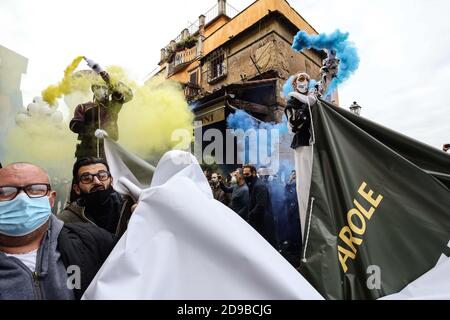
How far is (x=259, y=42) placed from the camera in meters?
15.9

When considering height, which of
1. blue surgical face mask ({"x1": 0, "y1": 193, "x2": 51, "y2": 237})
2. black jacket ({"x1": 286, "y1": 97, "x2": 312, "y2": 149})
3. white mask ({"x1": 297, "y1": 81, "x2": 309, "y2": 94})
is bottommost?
blue surgical face mask ({"x1": 0, "y1": 193, "x2": 51, "y2": 237})

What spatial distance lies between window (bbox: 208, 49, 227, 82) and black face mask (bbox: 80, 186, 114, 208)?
52.0ft

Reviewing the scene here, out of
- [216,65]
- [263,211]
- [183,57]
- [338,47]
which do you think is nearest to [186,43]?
[183,57]

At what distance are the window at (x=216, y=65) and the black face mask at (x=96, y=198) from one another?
15842 millimetres

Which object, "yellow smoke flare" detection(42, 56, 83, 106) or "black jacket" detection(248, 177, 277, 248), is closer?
"black jacket" detection(248, 177, 277, 248)

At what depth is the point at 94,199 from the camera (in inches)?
104

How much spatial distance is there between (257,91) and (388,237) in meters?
13.4

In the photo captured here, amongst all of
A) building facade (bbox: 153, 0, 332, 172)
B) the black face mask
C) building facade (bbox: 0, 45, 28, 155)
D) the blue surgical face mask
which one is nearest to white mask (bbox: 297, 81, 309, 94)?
the black face mask

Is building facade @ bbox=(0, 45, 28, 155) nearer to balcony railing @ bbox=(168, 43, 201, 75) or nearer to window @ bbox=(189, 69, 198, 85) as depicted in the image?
window @ bbox=(189, 69, 198, 85)

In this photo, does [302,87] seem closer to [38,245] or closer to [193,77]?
[38,245]

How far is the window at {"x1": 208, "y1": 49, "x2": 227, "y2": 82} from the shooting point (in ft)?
58.5

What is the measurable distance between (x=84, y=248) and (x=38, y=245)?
0.84ft

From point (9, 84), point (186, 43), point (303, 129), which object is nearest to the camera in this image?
point (303, 129)
